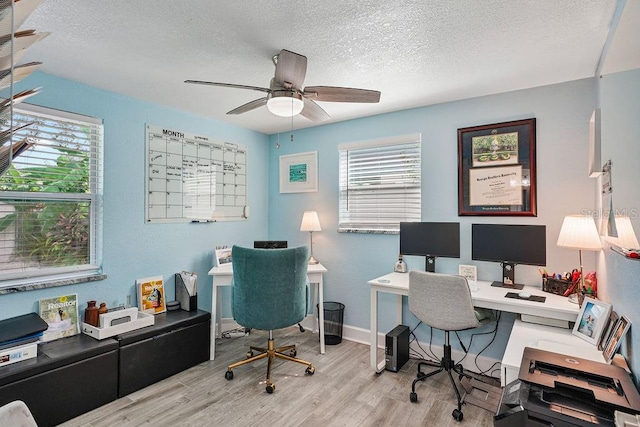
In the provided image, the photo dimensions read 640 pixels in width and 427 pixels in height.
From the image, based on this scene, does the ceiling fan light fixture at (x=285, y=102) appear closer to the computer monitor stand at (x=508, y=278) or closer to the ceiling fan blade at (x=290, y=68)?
the ceiling fan blade at (x=290, y=68)

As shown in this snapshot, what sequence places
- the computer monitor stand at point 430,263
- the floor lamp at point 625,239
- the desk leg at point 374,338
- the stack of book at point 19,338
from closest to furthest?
the floor lamp at point 625,239 → the stack of book at point 19,338 → the desk leg at point 374,338 → the computer monitor stand at point 430,263

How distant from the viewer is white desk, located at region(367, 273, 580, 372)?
2.05 m

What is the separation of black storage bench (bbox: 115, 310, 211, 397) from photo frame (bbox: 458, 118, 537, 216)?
247cm

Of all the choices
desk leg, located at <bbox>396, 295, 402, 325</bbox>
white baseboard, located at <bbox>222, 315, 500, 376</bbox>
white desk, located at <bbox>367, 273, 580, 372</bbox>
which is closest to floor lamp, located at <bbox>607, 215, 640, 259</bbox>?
white desk, located at <bbox>367, 273, 580, 372</bbox>

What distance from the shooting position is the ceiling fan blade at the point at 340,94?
1.96 meters

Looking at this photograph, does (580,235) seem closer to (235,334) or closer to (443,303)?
(443,303)

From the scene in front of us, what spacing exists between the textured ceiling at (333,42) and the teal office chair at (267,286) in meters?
1.29

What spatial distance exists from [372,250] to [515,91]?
1.82 meters

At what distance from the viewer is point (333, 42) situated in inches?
75.5

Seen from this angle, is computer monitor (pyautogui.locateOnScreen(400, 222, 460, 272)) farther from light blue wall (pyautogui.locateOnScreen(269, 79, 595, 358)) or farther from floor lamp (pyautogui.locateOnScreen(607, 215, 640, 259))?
floor lamp (pyautogui.locateOnScreen(607, 215, 640, 259))

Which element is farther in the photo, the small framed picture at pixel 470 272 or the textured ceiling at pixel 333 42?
the small framed picture at pixel 470 272

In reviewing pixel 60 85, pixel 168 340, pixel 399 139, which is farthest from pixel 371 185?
pixel 60 85

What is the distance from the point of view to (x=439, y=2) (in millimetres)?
1566

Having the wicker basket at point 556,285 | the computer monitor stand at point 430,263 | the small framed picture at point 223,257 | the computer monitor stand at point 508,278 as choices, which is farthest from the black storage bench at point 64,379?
the wicker basket at point 556,285
